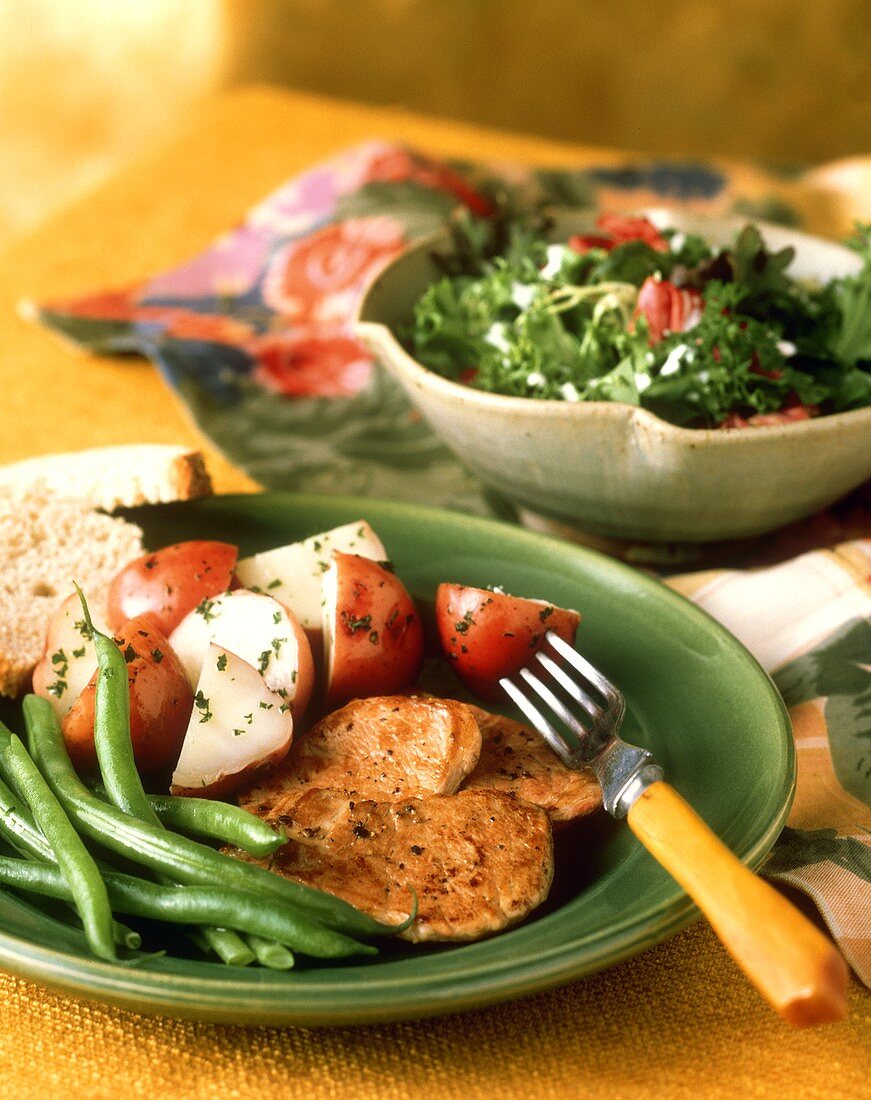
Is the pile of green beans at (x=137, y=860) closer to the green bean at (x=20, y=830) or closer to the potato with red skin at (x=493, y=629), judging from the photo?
the green bean at (x=20, y=830)

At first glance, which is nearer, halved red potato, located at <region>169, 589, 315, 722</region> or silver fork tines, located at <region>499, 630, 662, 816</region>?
silver fork tines, located at <region>499, 630, 662, 816</region>

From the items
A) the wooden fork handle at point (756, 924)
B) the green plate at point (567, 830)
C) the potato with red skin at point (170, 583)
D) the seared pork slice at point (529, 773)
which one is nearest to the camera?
the wooden fork handle at point (756, 924)

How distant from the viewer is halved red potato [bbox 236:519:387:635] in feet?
6.27

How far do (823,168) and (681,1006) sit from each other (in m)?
3.33

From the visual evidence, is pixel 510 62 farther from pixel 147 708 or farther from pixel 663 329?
pixel 147 708

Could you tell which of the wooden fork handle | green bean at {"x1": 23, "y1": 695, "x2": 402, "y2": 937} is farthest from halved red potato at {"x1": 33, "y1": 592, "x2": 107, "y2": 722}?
the wooden fork handle

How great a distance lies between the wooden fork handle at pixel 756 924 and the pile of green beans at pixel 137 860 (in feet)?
0.97

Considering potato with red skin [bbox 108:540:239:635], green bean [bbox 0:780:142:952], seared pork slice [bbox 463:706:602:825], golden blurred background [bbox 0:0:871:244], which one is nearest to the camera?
green bean [bbox 0:780:142:952]

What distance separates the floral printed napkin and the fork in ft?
0.89

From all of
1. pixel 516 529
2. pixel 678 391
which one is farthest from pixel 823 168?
pixel 516 529

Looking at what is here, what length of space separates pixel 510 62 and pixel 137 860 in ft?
21.0

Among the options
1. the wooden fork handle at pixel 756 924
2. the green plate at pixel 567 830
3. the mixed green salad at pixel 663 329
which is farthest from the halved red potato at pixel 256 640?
the mixed green salad at pixel 663 329

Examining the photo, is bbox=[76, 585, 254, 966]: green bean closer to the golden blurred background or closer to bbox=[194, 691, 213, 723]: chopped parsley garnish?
bbox=[194, 691, 213, 723]: chopped parsley garnish

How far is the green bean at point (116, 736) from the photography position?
1.46 m
